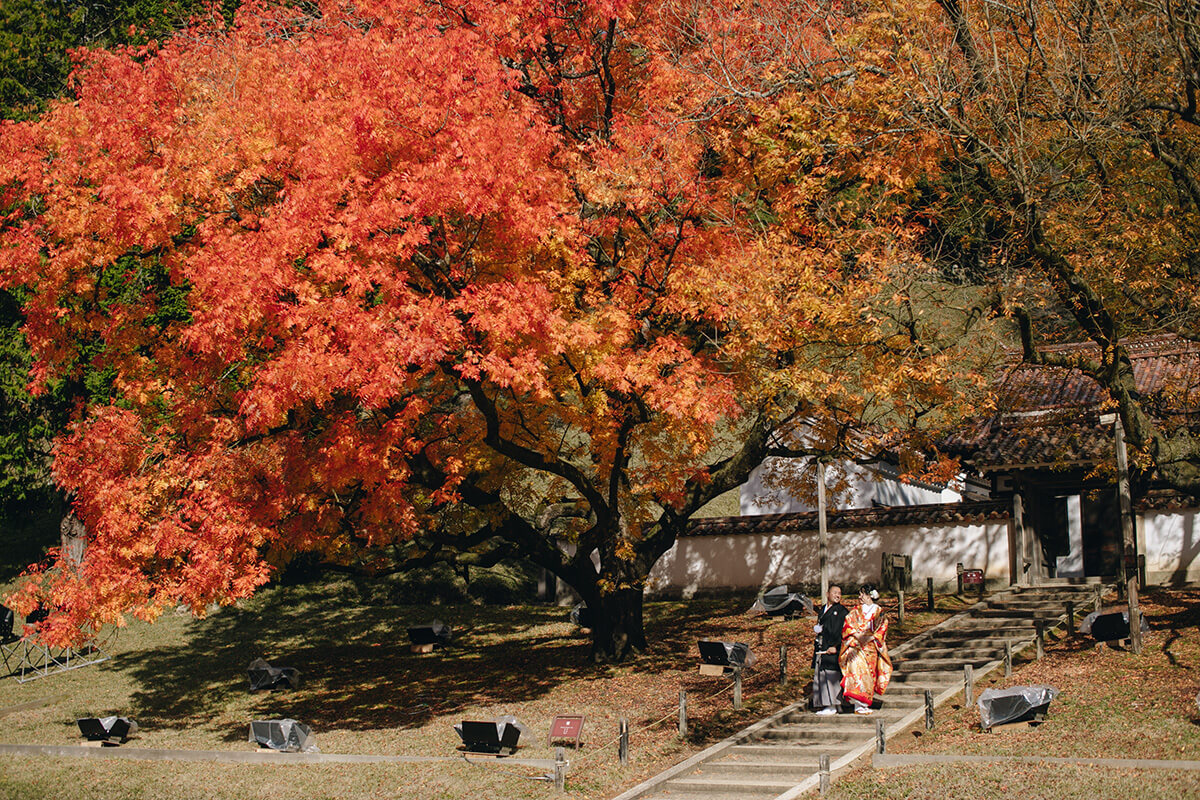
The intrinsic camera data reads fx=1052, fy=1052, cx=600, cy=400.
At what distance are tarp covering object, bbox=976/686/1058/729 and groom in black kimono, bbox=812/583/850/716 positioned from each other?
1.97 metres

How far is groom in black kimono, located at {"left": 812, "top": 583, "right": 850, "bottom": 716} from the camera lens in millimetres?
13828

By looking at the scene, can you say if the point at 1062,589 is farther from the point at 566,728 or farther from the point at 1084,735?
the point at 566,728

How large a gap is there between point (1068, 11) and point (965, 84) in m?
2.26

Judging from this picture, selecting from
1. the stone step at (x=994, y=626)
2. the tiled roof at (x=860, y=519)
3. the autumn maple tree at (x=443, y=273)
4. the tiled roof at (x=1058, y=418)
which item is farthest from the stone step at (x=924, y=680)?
the tiled roof at (x=860, y=519)

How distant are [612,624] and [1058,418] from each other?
862 cm

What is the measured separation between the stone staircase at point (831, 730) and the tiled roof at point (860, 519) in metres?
4.18

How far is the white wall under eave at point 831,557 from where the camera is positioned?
2309 centimetres

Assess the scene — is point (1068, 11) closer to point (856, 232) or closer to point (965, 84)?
point (965, 84)

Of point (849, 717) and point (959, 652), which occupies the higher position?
point (959, 652)

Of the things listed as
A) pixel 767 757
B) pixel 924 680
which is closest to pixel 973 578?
pixel 924 680

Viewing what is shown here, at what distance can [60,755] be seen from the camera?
51.8 feet

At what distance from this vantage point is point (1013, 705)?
1259 centimetres

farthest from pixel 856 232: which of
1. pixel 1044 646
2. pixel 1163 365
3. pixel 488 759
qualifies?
pixel 1163 365

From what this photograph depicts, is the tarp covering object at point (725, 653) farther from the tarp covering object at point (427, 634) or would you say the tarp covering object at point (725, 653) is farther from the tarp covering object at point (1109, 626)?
the tarp covering object at point (427, 634)
